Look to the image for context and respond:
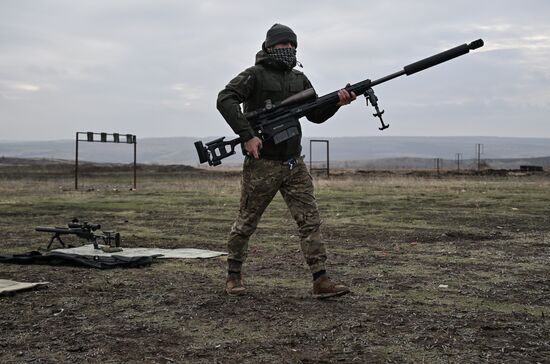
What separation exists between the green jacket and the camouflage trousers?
13 centimetres

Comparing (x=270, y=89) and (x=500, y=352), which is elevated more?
(x=270, y=89)

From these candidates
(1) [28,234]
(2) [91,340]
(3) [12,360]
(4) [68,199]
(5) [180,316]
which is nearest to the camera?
(3) [12,360]

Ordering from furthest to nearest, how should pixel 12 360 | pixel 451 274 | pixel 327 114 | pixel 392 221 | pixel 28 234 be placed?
1. pixel 392 221
2. pixel 28 234
3. pixel 451 274
4. pixel 327 114
5. pixel 12 360

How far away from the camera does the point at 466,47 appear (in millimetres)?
6285

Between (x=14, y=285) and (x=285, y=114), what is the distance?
9.92 ft

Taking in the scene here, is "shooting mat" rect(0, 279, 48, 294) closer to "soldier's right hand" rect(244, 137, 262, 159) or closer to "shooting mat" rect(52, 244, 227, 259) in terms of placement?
"shooting mat" rect(52, 244, 227, 259)

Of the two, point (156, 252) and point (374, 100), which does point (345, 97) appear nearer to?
point (374, 100)

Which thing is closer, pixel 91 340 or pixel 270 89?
pixel 91 340

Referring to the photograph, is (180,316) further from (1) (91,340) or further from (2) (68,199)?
(2) (68,199)

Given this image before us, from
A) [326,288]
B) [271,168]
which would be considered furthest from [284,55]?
[326,288]

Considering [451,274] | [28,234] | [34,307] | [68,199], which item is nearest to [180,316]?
[34,307]

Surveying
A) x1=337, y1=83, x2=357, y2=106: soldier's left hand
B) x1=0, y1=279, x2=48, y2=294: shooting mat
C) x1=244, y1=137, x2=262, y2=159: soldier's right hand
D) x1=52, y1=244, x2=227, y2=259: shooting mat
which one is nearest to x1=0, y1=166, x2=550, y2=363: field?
x1=0, y1=279, x2=48, y2=294: shooting mat

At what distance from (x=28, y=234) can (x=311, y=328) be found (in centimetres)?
784

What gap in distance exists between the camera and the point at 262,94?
5891 millimetres
